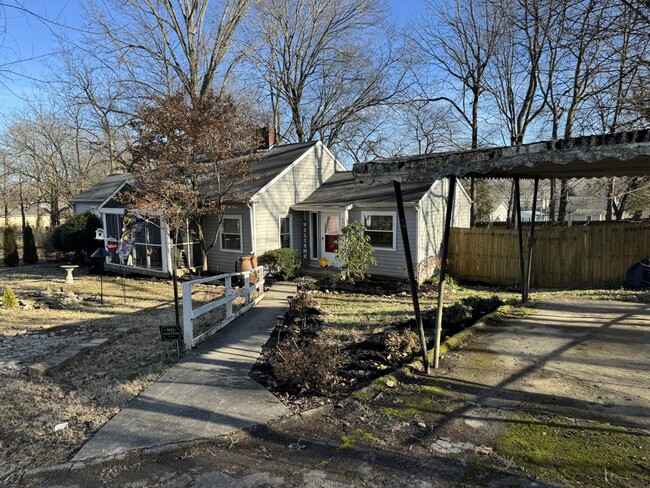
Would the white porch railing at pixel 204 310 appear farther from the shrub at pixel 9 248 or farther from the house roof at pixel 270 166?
the shrub at pixel 9 248

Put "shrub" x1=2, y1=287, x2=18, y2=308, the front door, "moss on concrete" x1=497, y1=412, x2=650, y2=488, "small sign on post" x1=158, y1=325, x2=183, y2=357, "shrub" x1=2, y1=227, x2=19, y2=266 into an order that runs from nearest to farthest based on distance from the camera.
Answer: "moss on concrete" x1=497, y1=412, x2=650, y2=488 < "small sign on post" x1=158, y1=325, x2=183, y2=357 < "shrub" x1=2, y1=287, x2=18, y2=308 < the front door < "shrub" x1=2, y1=227, x2=19, y2=266

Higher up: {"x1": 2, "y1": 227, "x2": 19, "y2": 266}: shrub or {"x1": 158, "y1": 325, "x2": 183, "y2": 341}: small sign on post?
{"x1": 2, "y1": 227, "x2": 19, "y2": 266}: shrub

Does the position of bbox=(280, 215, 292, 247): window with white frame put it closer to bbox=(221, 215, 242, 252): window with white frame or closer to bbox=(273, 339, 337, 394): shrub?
bbox=(221, 215, 242, 252): window with white frame

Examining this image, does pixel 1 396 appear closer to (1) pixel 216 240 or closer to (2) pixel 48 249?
(1) pixel 216 240

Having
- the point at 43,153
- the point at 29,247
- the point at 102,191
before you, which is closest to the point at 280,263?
the point at 29,247

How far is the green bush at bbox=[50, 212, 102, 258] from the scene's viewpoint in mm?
19500

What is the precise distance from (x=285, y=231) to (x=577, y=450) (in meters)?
13.6

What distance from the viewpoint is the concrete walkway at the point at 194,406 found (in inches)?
152

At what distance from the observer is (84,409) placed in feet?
15.0

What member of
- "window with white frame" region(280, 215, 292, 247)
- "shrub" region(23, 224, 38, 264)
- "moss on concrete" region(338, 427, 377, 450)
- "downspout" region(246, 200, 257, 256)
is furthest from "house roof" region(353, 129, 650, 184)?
"shrub" region(23, 224, 38, 264)

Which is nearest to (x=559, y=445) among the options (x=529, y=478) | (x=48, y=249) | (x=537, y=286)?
(x=529, y=478)

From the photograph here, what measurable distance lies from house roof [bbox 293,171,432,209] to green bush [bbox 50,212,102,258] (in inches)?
410

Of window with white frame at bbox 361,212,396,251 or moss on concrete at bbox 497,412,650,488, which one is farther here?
window with white frame at bbox 361,212,396,251

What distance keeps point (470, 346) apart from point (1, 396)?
6.06 metres
